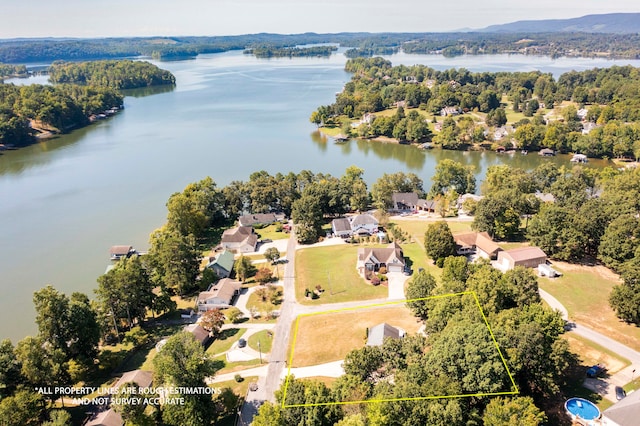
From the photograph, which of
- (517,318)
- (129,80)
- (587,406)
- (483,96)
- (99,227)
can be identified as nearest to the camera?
(587,406)

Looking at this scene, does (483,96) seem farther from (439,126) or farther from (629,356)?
(629,356)

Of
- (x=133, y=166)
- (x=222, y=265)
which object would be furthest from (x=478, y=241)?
(x=133, y=166)

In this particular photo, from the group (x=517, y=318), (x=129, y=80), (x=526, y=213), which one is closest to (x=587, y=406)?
(x=517, y=318)

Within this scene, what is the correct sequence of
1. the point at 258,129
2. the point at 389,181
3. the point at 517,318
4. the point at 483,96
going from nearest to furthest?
the point at 517,318
the point at 389,181
the point at 258,129
the point at 483,96

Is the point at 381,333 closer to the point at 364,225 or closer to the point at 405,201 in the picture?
the point at 364,225

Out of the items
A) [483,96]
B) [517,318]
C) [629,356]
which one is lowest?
[629,356]
